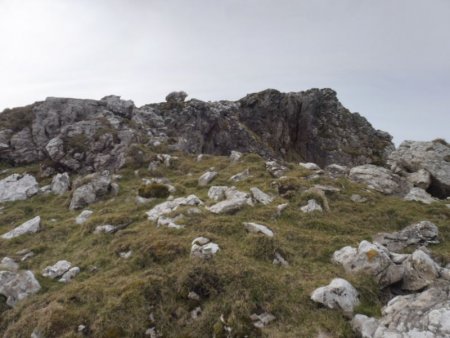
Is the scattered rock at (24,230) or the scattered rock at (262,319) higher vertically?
the scattered rock at (262,319)

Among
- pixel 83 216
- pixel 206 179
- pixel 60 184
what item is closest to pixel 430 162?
pixel 206 179

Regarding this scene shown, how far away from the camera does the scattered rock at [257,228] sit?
17.0 metres

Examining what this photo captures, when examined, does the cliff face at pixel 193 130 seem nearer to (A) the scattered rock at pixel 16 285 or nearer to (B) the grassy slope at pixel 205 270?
(B) the grassy slope at pixel 205 270

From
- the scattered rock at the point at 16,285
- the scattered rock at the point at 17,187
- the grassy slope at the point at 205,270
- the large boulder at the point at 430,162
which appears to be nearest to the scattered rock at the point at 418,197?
the grassy slope at the point at 205,270

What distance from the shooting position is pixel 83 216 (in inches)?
945

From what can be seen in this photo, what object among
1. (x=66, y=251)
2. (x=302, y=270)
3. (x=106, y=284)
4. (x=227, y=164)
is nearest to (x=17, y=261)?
(x=66, y=251)

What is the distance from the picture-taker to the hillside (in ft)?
39.4

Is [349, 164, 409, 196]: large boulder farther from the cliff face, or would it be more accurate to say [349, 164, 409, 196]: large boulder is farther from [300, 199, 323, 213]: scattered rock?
the cliff face

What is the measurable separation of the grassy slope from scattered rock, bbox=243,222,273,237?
1.50 ft

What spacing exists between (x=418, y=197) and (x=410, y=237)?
9.11 m

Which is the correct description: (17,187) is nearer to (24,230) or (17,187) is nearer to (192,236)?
(24,230)

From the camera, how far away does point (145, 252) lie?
16.0 m

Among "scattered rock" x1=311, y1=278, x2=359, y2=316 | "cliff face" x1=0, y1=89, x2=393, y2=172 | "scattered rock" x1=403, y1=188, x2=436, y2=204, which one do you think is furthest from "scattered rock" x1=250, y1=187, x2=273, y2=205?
"cliff face" x1=0, y1=89, x2=393, y2=172

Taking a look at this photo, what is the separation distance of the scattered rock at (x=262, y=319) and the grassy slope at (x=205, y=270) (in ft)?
0.64
